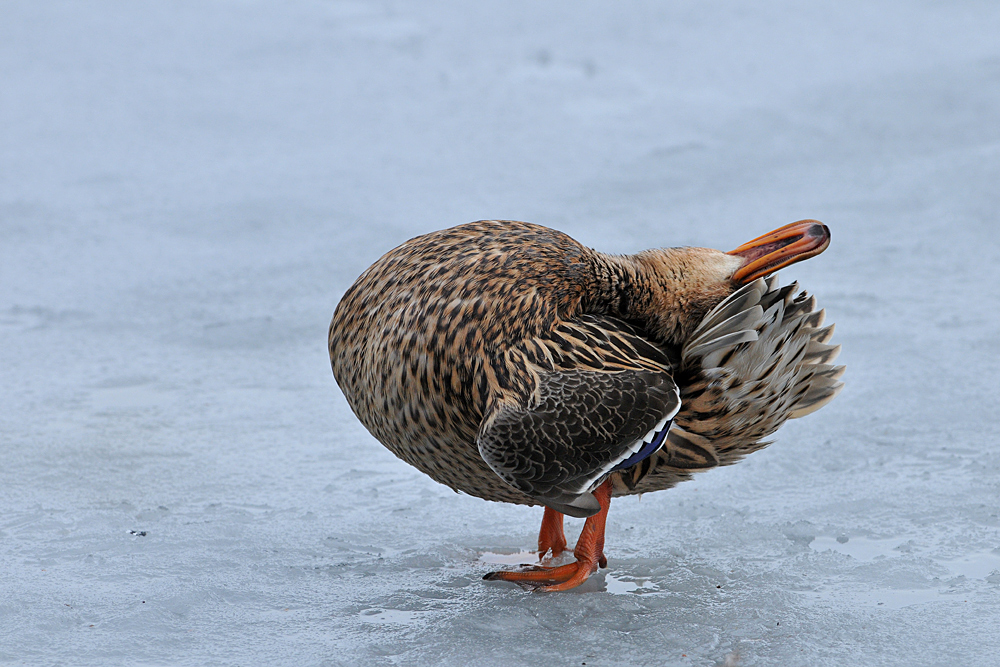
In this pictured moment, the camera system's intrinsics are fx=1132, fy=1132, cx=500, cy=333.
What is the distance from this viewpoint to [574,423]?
126 inches

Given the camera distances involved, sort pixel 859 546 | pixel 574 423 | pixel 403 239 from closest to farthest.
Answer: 1. pixel 574 423
2. pixel 859 546
3. pixel 403 239

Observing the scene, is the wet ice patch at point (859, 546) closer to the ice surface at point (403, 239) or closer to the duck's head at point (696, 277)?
the ice surface at point (403, 239)

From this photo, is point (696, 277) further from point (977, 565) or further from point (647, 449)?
point (977, 565)

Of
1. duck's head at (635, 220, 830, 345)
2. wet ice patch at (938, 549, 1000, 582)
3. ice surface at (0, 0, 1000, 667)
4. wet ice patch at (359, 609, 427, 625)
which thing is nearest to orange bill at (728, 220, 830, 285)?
duck's head at (635, 220, 830, 345)

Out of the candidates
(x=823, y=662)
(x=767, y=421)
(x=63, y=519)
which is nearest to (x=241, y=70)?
(x=63, y=519)

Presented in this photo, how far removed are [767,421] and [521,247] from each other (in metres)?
1.02

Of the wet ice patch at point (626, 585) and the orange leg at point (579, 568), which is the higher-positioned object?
the orange leg at point (579, 568)

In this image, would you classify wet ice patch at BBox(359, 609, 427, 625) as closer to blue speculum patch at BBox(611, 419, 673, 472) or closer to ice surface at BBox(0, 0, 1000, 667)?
ice surface at BBox(0, 0, 1000, 667)

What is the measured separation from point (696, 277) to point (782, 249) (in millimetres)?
291

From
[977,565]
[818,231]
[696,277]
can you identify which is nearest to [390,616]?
[696,277]

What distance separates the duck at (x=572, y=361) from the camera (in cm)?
324

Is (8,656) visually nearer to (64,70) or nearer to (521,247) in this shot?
(521,247)

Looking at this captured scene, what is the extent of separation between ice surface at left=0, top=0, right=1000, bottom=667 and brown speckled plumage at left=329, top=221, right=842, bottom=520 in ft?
1.60

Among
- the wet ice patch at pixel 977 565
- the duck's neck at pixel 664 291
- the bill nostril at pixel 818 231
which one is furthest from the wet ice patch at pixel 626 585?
the bill nostril at pixel 818 231
